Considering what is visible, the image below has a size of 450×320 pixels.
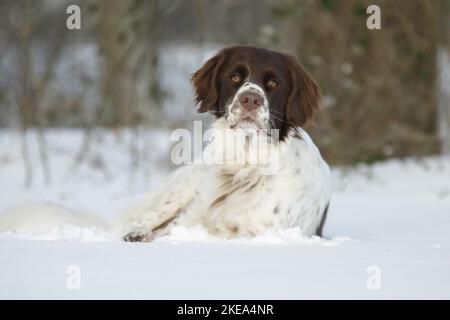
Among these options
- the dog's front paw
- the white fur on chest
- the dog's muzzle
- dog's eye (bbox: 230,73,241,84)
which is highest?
dog's eye (bbox: 230,73,241,84)

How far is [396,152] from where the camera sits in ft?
31.7

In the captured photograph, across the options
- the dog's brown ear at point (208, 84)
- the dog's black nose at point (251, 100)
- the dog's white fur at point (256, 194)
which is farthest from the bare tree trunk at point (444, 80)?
the dog's black nose at point (251, 100)

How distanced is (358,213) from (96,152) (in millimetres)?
4772

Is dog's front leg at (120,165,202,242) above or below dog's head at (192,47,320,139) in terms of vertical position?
below

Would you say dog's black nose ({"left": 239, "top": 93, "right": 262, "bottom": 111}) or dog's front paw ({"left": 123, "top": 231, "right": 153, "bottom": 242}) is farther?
dog's front paw ({"left": 123, "top": 231, "right": 153, "bottom": 242})

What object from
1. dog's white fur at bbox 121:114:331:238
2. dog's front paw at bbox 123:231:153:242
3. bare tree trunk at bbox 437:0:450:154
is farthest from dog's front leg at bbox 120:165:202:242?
bare tree trunk at bbox 437:0:450:154

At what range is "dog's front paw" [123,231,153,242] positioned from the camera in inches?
178

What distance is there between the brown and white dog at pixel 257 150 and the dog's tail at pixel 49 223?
0.23 metres

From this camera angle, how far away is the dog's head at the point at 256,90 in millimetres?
4355

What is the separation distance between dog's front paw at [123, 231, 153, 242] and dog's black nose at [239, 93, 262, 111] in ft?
2.88

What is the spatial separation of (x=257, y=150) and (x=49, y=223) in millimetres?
1193

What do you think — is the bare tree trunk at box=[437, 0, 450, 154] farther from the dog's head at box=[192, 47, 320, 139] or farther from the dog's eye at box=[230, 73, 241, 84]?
the dog's eye at box=[230, 73, 241, 84]

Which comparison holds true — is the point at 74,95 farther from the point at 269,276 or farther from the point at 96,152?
the point at 269,276

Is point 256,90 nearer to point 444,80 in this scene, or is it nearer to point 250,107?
point 250,107
